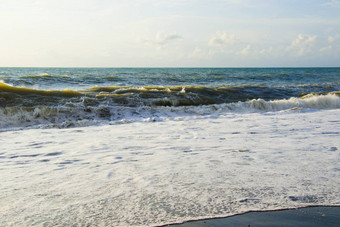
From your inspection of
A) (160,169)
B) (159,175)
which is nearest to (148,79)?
(160,169)

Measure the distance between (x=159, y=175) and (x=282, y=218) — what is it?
4.53ft

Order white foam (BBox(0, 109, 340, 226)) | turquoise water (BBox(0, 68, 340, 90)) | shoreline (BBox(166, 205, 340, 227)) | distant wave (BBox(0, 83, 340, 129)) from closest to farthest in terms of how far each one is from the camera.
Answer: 1. shoreline (BBox(166, 205, 340, 227))
2. white foam (BBox(0, 109, 340, 226))
3. distant wave (BBox(0, 83, 340, 129))
4. turquoise water (BBox(0, 68, 340, 90))

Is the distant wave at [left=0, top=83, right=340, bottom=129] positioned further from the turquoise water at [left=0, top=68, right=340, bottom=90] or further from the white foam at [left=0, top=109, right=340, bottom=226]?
the turquoise water at [left=0, top=68, right=340, bottom=90]

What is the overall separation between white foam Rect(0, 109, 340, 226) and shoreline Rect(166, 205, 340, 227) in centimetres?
8

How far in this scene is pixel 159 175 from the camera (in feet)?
10.6

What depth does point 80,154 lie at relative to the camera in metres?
4.21

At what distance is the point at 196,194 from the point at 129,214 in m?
0.67

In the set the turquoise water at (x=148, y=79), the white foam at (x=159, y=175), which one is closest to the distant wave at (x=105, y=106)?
the white foam at (x=159, y=175)

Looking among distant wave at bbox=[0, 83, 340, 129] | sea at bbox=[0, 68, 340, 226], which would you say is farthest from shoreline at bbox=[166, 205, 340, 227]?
distant wave at bbox=[0, 83, 340, 129]

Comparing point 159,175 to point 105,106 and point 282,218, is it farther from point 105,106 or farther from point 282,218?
point 105,106

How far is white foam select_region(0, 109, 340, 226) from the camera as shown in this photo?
2.39m

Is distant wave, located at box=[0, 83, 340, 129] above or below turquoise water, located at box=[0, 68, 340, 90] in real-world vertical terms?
below

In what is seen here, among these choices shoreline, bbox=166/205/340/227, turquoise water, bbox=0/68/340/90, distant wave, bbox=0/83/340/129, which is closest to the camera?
shoreline, bbox=166/205/340/227

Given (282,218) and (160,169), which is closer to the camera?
(282,218)
